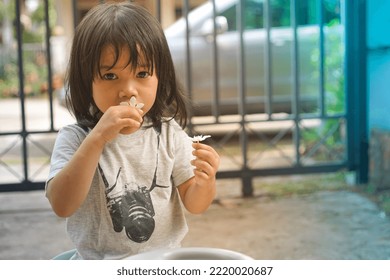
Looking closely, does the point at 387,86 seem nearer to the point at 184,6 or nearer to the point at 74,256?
the point at 184,6

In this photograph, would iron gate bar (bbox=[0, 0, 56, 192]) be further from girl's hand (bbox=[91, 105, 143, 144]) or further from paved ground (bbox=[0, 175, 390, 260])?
girl's hand (bbox=[91, 105, 143, 144])

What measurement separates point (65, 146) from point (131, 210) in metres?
0.16

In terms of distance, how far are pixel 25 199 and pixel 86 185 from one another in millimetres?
2467

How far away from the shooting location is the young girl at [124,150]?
107 centimetres

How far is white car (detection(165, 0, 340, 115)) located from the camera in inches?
131

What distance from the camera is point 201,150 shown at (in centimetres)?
107

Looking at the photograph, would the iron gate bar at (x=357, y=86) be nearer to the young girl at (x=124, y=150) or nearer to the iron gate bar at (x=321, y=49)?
the iron gate bar at (x=321, y=49)

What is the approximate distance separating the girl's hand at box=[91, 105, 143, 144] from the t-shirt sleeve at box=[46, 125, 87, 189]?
14 cm

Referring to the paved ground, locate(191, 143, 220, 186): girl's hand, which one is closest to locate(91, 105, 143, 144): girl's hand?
locate(191, 143, 220, 186): girl's hand

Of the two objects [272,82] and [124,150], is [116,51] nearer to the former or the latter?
[124,150]

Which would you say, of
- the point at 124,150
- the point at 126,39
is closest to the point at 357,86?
the point at 124,150

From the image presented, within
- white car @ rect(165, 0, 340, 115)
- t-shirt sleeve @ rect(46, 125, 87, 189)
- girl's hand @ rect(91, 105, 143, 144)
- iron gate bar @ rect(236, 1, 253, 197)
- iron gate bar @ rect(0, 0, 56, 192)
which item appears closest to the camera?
girl's hand @ rect(91, 105, 143, 144)

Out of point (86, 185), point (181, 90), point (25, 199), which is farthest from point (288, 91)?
point (86, 185)

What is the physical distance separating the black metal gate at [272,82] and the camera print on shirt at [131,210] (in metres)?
1.84
